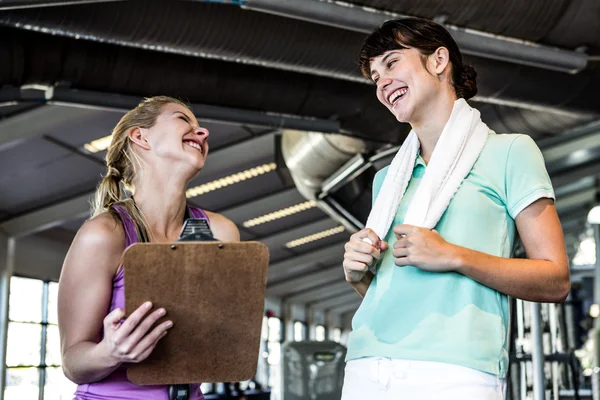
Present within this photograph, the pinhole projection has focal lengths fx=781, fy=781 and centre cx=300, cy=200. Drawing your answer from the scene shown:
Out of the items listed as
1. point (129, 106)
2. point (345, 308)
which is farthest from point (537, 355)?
point (345, 308)

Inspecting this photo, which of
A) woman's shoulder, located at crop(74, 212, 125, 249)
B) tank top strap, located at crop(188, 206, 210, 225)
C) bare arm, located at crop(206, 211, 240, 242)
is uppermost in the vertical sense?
tank top strap, located at crop(188, 206, 210, 225)

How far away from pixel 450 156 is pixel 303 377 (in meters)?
9.17

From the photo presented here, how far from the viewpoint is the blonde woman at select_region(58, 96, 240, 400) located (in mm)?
1371

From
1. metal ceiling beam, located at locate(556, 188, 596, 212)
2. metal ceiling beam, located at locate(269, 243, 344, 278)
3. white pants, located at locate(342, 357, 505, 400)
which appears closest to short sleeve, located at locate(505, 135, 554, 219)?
white pants, located at locate(342, 357, 505, 400)

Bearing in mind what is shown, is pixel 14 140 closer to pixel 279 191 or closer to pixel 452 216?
pixel 279 191

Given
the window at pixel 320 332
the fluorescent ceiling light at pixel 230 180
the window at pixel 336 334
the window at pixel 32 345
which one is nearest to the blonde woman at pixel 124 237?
the fluorescent ceiling light at pixel 230 180

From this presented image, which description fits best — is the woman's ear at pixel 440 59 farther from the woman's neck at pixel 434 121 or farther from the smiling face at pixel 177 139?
the smiling face at pixel 177 139

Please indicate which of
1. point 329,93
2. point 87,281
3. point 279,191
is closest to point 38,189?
point 279,191

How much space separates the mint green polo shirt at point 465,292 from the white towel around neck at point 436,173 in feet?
0.09

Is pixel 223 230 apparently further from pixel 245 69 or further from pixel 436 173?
pixel 245 69

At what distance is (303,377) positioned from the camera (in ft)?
33.7

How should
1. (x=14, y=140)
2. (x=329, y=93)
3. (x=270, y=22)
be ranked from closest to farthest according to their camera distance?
(x=270, y=22) → (x=329, y=93) → (x=14, y=140)

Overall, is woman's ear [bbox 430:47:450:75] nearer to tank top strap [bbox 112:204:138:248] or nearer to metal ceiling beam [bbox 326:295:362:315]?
tank top strap [bbox 112:204:138:248]

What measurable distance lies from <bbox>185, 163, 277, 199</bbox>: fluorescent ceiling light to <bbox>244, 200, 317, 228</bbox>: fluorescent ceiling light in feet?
6.78
